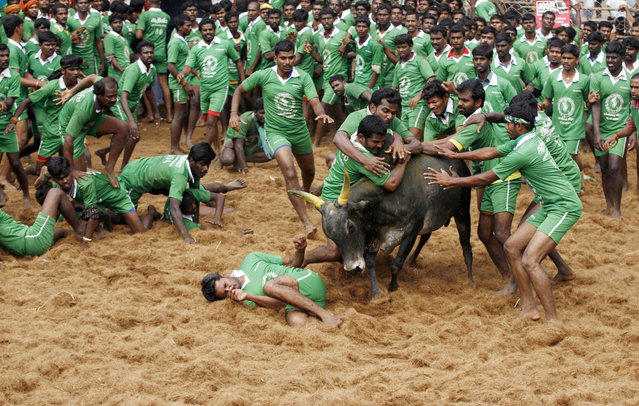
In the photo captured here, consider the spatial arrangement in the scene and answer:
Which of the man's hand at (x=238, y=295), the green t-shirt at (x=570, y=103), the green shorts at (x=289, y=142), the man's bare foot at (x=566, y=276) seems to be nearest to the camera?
the man's hand at (x=238, y=295)

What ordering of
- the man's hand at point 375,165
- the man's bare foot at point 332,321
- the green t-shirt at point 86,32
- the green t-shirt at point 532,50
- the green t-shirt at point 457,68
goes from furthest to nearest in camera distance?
the green t-shirt at point 86,32
the green t-shirt at point 532,50
the green t-shirt at point 457,68
the man's hand at point 375,165
the man's bare foot at point 332,321

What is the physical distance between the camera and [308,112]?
14531mm

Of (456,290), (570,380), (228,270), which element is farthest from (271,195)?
(570,380)

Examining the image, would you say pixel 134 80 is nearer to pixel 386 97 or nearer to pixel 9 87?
pixel 9 87

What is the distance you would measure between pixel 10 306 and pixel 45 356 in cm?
137

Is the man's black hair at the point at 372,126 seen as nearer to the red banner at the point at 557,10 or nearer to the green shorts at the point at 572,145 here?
the green shorts at the point at 572,145

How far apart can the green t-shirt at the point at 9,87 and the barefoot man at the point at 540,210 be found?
22.0 feet

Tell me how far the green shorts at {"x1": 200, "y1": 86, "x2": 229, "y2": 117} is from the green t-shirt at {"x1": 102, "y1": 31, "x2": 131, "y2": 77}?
2.35 metres

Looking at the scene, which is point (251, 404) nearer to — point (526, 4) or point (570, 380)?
point (570, 380)

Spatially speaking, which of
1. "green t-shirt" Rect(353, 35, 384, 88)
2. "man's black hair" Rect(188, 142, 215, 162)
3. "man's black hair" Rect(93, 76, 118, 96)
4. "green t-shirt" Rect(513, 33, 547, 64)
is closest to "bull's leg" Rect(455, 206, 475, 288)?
"man's black hair" Rect(188, 142, 215, 162)

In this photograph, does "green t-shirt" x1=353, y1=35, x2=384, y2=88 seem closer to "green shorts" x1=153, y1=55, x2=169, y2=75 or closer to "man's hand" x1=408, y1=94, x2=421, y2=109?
"man's hand" x1=408, y1=94, x2=421, y2=109

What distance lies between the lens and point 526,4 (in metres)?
17.0

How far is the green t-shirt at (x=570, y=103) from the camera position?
10.6 m

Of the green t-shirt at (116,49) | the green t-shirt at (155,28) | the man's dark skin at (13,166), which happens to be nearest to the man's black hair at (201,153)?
the man's dark skin at (13,166)
